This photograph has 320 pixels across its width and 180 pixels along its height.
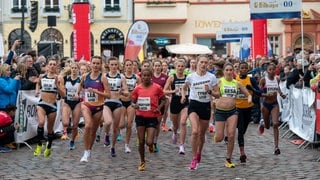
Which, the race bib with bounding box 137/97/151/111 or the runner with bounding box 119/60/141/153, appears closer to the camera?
the race bib with bounding box 137/97/151/111

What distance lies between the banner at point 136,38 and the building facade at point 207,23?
79.3 ft

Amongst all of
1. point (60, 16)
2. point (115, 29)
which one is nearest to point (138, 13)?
point (115, 29)

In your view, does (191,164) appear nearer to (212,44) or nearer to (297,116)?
(297,116)

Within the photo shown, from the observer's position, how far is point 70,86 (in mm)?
15125

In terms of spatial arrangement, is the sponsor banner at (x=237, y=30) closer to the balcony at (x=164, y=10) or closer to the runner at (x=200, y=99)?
the balcony at (x=164, y=10)

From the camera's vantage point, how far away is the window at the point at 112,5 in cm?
5025

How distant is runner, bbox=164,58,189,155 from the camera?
14.2 meters

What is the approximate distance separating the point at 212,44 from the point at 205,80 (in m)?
38.7

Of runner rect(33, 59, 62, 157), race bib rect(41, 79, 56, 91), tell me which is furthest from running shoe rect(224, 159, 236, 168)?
race bib rect(41, 79, 56, 91)

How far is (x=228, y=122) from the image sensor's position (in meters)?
12.3

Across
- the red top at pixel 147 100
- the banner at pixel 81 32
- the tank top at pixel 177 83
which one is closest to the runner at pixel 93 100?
the red top at pixel 147 100

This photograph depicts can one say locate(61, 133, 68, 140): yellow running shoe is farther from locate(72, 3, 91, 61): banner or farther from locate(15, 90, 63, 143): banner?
locate(72, 3, 91, 61): banner

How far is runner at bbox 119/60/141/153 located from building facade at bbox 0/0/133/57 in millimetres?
34275

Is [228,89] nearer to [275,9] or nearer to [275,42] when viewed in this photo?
[275,9]
